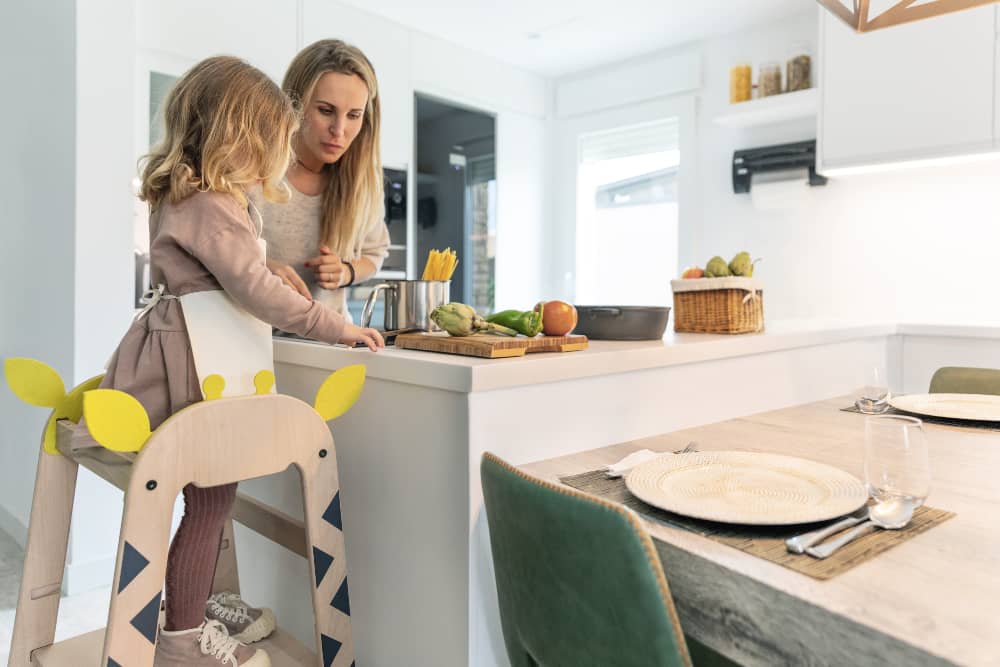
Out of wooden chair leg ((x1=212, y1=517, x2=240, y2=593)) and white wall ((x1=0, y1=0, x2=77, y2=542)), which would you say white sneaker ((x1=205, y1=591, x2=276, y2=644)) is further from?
white wall ((x1=0, y1=0, x2=77, y2=542))

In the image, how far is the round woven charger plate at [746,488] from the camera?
2.72 feet

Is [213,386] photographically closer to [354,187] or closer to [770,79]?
[354,187]

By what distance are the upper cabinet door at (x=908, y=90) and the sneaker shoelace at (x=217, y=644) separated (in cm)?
283

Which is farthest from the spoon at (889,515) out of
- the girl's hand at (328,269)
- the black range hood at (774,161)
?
the black range hood at (774,161)

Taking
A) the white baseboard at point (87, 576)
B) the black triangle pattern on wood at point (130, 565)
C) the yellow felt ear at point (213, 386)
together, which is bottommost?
the white baseboard at point (87, 576)

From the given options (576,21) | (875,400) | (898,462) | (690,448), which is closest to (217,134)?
(690,448)

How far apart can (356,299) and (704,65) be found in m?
2.23

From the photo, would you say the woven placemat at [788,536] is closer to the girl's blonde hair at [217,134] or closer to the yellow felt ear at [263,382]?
the yellow felt ear at [263,382]

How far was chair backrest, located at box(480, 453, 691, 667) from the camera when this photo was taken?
664 millimetres

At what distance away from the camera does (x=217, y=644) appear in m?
1.13

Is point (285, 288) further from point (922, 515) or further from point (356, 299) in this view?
point (356, 299)

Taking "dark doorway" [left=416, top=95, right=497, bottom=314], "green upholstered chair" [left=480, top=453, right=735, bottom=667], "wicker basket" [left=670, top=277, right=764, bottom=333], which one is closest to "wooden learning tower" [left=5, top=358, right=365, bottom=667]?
"green upholstered chair" [left=480, top=453, right=735, bottom=667]

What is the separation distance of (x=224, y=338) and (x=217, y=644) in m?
0.49

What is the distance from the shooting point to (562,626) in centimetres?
76
